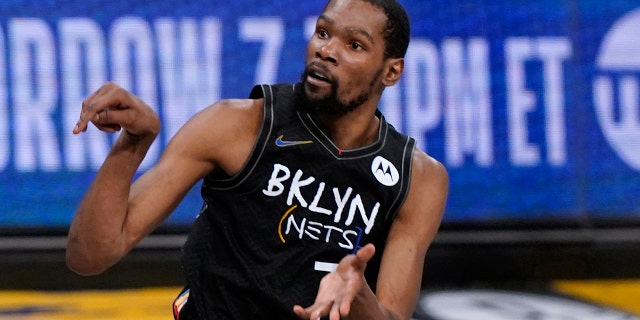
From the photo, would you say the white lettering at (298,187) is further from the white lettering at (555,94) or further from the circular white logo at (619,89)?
the circular white logo at (619,89)

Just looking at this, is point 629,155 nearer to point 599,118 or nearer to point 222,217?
point 599,118

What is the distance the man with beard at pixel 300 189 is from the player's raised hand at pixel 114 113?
0.28 meters

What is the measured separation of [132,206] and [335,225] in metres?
0.52

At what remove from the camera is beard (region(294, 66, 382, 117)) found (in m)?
3.12

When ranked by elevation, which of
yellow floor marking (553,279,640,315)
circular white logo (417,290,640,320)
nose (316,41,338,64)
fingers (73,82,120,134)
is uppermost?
nose (316,41,338,64)

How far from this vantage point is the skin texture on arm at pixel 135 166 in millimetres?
2717

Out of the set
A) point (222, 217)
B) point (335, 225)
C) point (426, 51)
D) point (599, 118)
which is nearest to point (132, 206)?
point (222, 217)

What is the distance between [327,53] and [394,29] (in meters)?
0.23

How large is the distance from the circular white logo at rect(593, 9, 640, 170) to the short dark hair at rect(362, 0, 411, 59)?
2796mm

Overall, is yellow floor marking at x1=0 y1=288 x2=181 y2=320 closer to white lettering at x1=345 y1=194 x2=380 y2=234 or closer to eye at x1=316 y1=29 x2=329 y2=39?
white lettering at x1=345 y1=194 x2=380 y2=234

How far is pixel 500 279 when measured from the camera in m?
5.76

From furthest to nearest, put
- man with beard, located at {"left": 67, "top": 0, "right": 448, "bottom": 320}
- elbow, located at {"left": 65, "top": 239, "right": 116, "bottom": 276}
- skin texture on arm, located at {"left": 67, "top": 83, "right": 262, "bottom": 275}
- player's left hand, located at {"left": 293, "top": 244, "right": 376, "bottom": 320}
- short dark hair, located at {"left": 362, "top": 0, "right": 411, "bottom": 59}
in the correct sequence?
1. short dark hair, located at {"left": 362, "top": 0, "right": 411, "bottom": 59}
2. man with beard, located at {"left": 67, "top": 0, "right": 448, "bottom": 320}
3. elbow, located at {"left": 65, "top": 239, "right": 116, "bottom": 276}
4. skin texture on arm, located at {"left": 67, "top": 83, "right": 262, "bottom": 275}
5. player's left hand, located at {"left": 293, "top": 244, "right": 376, "bottom": 320}

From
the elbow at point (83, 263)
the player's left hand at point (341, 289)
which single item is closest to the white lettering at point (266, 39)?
the elbow at point (83, 263)

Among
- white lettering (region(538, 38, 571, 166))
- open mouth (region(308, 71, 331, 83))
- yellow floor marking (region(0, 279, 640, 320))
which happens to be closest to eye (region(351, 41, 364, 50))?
open mouth (region(308, 71, 331, 83))
